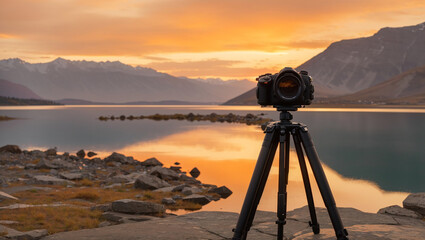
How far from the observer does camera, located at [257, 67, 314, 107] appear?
→ 18.2 ft

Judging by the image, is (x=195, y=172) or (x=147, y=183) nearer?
(x=147, y=183)

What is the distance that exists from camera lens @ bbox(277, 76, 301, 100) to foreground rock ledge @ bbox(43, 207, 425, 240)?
2265mm

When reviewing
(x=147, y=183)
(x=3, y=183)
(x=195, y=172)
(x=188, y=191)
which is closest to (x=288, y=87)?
(x=188, y=191)

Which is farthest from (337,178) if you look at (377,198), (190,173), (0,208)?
(0,208)

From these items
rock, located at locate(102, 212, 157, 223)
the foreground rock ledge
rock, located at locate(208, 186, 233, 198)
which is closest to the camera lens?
the foreground rock ledge

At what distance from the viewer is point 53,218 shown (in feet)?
33.6

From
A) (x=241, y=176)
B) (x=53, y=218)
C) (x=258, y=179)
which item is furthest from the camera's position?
(x=241, y=176)

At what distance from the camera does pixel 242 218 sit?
5.71 m

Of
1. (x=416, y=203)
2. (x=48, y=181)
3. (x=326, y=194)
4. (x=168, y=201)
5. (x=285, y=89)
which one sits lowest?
(x=168, y=201)

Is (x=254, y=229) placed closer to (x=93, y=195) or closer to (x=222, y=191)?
(x=93, y=195)

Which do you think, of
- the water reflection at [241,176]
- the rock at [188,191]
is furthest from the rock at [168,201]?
the rock at [188,191]

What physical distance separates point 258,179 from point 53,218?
6649 millimetres

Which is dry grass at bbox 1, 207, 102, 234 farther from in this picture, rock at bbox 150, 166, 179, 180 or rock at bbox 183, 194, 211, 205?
rock at bbox 150, 166, 179, 180

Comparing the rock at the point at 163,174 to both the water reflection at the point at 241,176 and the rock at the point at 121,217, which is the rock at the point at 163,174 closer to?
the water reflection at the point at 241,176
